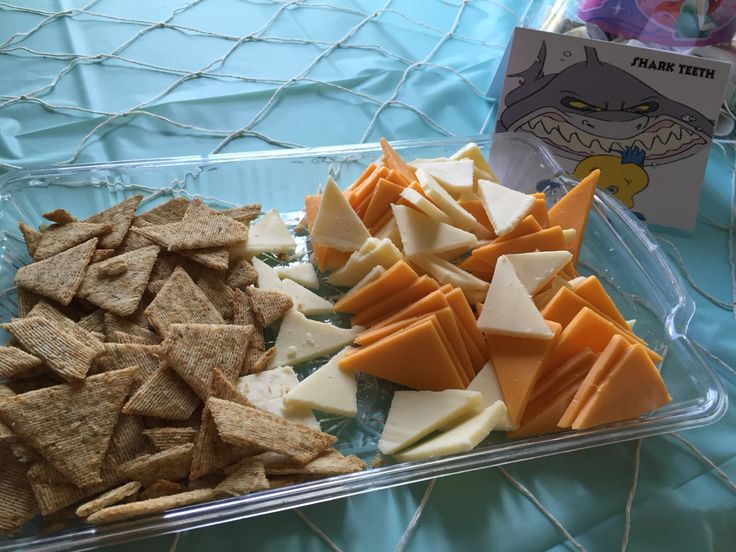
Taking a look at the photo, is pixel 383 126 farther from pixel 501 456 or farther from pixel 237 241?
pixel 501 456

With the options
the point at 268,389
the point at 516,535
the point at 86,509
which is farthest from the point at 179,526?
the point at 516,535

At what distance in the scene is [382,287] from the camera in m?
1.02

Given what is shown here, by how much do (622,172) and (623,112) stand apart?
0.39 feet

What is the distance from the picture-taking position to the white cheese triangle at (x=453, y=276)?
1044 millimetres

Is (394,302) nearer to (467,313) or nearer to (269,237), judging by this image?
(467,313)

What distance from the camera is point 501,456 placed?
2.81ft

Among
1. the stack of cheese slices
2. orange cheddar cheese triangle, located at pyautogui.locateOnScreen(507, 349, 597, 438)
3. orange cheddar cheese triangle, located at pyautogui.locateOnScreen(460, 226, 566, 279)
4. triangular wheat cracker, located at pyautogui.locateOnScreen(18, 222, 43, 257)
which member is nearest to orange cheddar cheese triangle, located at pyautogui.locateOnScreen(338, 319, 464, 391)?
the stack of cheese slices

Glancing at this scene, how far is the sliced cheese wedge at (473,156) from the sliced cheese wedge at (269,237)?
35 centimetres

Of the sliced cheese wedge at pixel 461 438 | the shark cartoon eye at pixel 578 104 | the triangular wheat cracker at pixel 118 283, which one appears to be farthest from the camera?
the shark cartoon eye at pixel 578 104

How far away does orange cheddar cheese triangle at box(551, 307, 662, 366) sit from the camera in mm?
948

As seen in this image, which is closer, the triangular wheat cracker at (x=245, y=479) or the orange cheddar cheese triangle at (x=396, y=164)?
the triangular wheat cracker at (x=245, y=479)

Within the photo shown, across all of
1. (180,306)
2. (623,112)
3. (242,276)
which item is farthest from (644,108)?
(180,306)

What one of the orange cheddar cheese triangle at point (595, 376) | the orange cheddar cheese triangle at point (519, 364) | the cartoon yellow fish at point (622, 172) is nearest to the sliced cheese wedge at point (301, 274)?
the orange cheddar cheese triangle at point (519, 364)

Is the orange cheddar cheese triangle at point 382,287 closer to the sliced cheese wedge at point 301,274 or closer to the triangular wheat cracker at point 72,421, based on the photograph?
the sliced cheese wedge at point 301,274
